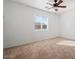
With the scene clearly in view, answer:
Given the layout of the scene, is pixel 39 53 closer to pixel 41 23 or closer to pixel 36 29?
pixel 36 29

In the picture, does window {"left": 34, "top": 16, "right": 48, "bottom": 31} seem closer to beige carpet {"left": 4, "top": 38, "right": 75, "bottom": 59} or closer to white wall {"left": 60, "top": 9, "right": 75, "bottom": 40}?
white wall {"left": 60, "top": 9, "right": 75, "bottom": 40}

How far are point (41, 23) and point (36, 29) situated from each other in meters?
0.82

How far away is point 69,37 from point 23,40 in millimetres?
4276

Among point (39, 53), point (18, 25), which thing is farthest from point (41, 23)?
point (39, 53)

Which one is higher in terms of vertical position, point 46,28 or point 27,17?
point 27,17

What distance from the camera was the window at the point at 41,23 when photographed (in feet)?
21.9

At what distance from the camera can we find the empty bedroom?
3934 mm

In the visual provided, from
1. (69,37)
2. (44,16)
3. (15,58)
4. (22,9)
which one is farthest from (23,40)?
(69,37)

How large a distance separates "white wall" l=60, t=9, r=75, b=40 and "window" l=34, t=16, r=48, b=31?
1925 millimetres

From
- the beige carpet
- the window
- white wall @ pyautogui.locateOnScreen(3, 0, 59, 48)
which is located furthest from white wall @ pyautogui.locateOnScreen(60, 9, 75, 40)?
the beige carpet

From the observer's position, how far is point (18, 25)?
17.4 feet

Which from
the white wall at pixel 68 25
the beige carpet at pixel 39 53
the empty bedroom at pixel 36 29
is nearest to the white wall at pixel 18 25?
the empty bedroom at pixel 36 29
